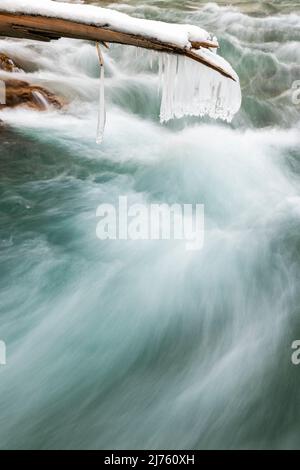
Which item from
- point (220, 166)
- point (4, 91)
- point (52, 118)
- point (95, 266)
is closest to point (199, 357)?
point (95, 266)

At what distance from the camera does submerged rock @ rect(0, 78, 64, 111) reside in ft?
24.0

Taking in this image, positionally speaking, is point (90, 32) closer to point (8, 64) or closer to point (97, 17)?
point (97, 17)

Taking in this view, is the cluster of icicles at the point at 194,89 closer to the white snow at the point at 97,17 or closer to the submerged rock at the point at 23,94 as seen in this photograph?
the white snow at the point at 97,17

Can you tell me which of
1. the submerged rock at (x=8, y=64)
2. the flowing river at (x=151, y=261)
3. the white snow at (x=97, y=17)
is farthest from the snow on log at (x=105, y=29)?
the submerged rock at (x=8, y=64)

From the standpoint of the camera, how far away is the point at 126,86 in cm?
855

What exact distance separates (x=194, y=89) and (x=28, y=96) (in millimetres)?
5817

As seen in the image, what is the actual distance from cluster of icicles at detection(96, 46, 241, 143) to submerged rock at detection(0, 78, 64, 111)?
215 inches

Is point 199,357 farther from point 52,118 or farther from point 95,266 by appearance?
point 52,118

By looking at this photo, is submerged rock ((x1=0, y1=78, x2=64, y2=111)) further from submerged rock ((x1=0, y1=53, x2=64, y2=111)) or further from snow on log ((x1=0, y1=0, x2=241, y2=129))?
snow on log ((x1=0, y1=0, x2=241, y2=129))

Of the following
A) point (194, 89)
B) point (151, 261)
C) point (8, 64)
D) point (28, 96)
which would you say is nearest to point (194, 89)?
point (194, 89)

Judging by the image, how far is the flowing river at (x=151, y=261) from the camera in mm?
3803

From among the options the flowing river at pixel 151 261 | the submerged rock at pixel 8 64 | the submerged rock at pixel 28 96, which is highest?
the submerged rock at pixel 8 64

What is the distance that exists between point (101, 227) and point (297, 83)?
18.1 ft

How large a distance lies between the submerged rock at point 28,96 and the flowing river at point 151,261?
0.18 m
